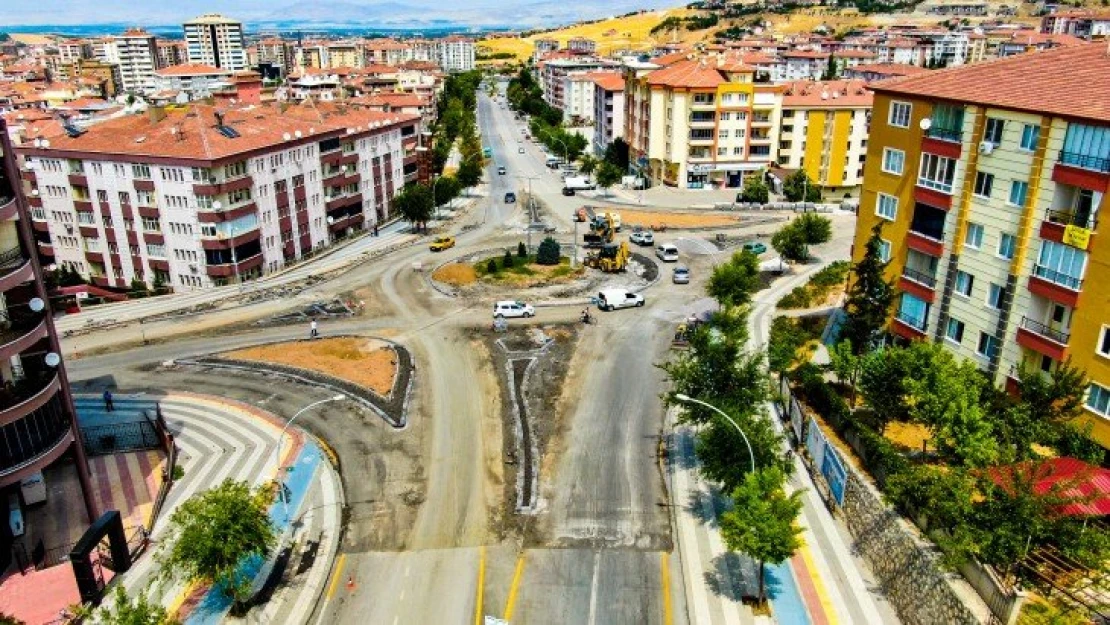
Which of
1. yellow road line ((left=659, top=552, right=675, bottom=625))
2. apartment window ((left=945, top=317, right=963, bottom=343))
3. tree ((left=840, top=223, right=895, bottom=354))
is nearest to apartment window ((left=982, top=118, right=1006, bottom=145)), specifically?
tree ((left=840, top=223, right=895, bottom=354))

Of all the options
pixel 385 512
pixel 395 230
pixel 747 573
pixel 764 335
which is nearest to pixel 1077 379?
pixel 747 573

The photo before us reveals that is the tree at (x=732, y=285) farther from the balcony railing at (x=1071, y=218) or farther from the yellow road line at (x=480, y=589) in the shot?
the yellow road line at (x=480, y=589)

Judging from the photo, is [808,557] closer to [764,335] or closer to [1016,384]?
[1016,384]

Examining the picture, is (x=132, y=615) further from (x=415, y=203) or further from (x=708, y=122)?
(x=708, y=122)

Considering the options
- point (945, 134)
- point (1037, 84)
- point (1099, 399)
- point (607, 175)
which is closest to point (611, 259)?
point (945, 134)

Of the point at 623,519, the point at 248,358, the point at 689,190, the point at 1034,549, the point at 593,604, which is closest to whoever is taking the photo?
the point at 1034,549
